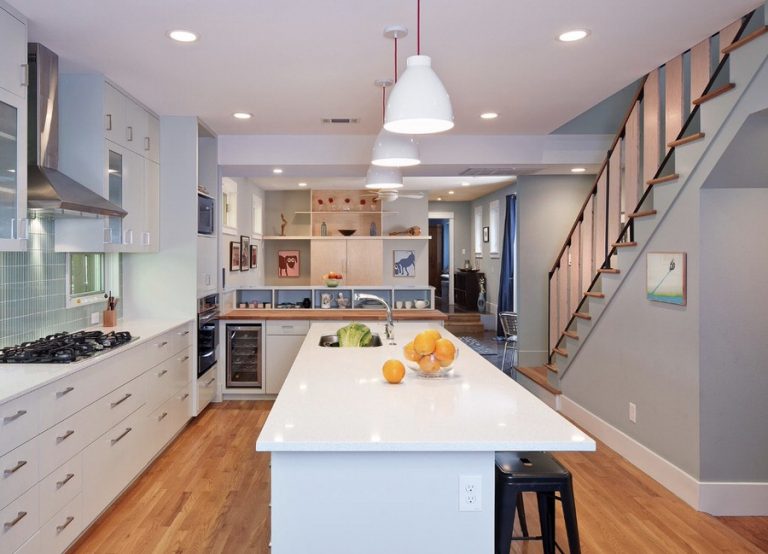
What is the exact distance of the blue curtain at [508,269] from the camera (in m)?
9.73

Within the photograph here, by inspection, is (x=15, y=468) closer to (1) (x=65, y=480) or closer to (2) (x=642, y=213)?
(1) (x=65, y=480)

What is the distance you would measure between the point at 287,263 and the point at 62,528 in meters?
7.17

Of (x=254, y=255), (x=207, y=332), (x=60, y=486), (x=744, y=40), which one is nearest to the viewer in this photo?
(x=60, y=486)

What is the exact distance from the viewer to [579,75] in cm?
366

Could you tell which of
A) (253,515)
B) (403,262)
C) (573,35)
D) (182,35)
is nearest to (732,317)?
(573,35)

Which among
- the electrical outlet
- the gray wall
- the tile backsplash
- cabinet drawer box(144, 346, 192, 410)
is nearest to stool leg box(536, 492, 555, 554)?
the electrical outlet

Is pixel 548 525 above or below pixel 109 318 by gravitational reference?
below

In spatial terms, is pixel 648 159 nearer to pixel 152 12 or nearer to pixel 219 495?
pixel 152 12

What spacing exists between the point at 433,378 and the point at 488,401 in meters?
0.44

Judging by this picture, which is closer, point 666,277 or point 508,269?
point 666,277

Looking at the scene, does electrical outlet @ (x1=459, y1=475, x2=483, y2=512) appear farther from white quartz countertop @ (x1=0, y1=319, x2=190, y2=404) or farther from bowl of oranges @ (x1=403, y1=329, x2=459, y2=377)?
white quartz countertop @ (x1=0, y1=319, x2=190, y2=404)

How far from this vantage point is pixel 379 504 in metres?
1.83

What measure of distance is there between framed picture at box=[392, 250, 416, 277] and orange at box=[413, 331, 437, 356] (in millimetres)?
7497

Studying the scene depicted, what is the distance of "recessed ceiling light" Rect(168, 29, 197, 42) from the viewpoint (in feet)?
9.65
